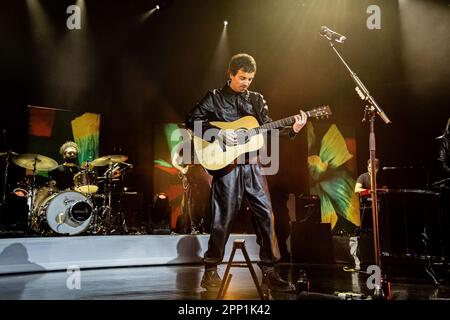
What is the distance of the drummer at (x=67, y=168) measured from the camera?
Result: 7.78m

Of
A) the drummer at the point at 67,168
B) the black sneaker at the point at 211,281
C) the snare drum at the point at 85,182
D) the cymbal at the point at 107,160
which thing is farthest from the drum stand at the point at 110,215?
the black sneaker at the point at 211,281

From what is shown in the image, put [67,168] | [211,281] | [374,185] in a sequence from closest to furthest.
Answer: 1. [374,185]
2. [211,281]
3. [67,168]

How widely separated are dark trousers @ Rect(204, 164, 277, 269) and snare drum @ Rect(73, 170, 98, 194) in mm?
4404

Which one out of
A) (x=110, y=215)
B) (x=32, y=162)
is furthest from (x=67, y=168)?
(x=110, y=215)

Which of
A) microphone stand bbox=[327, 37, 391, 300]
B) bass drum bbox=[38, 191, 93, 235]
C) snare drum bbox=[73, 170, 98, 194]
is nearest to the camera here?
microphone stand bbox=[327, 37, 391, 300]

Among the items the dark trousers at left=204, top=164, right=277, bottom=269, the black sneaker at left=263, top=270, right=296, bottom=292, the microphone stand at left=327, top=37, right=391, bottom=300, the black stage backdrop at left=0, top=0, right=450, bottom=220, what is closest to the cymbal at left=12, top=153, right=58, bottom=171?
the black stage backdrop at left=0, top=0, right=450, bottom=220

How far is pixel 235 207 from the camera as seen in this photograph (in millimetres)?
3625

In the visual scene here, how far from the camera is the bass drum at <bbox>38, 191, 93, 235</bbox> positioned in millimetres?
6289

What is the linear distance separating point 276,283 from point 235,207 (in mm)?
781

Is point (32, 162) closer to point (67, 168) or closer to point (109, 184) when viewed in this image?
point (67, 168)

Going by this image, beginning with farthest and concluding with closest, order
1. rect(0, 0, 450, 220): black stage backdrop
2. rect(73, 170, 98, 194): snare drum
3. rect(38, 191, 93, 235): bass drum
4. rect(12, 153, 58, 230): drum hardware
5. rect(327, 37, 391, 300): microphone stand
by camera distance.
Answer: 1. rect(0, 0, 450, 220): black stage backdrop
2. rect(73, 170, 98, 194): snare drum
3. rect(12, 153, 58, 230): drum hardware
4. rect(38, 191, 93, 235): bass drum
5. rect(327, 37, 391, 300): microphone stand

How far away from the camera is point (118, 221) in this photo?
8.64 metres

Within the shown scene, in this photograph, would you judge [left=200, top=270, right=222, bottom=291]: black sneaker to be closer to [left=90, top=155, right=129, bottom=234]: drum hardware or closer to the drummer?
[left=90, top=155, right=129, bottom=234]: drum hardware
